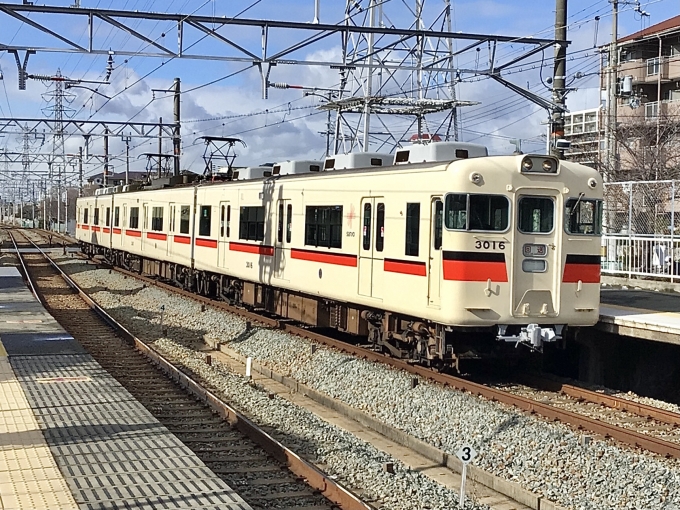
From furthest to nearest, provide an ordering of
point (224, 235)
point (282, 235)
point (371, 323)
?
point (224, 235) < point (282, 235) < point (371, 323)

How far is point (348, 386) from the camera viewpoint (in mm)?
11172

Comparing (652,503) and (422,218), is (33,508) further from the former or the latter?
(422,218)

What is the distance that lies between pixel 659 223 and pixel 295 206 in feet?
26.3

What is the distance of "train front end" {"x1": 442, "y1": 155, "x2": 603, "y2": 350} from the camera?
34.0ft

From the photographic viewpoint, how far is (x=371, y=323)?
42.6 ft

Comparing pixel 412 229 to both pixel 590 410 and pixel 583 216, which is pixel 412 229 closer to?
pixel 583 216

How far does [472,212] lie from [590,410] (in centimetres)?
273

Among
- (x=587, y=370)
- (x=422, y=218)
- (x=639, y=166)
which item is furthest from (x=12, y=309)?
(x=639, y=166)

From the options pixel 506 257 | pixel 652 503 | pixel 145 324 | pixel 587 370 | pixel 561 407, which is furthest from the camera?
pixel 145 324

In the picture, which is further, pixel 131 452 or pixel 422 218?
pixel 422 218

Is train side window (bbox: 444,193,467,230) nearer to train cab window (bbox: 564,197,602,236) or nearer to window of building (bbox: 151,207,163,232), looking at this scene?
train cab window (bbox: 564,197,602,236)

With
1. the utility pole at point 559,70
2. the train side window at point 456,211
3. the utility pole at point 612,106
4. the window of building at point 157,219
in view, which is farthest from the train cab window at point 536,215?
the window of building at point 157,219

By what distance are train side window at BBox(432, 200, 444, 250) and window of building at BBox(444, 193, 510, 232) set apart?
0.38 ft

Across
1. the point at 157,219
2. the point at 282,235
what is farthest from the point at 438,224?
the point at 157,219
